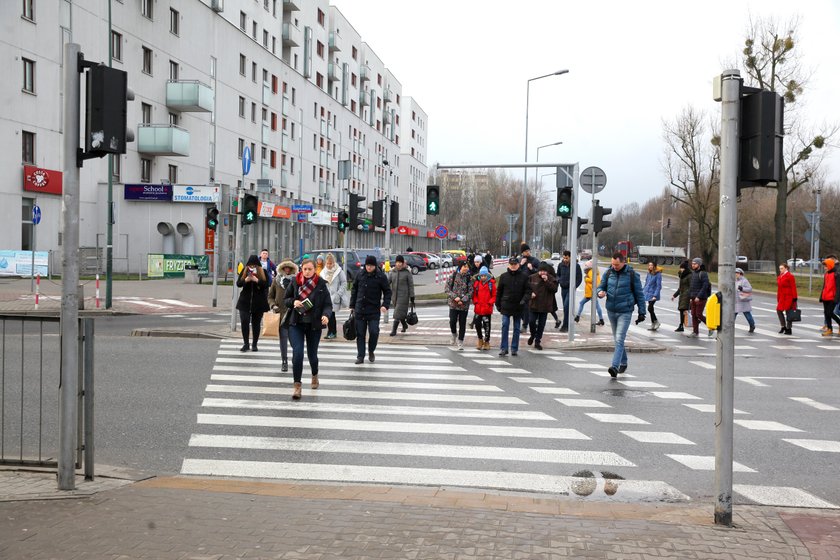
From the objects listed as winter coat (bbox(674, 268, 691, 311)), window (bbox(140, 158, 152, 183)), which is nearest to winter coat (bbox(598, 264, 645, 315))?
winter coat (bbox(674, 268, 691, 311))

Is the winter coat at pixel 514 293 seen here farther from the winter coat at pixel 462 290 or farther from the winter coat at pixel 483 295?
the winter coat at pixel 462 290

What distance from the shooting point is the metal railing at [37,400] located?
586cm

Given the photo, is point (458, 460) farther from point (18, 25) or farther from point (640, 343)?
point (18, 25)

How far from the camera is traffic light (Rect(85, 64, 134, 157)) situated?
18.0 feet

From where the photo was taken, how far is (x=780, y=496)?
621 centimetres

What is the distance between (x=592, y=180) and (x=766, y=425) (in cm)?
1051

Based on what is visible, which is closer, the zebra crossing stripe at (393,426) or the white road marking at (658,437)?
the white road marking at (658,437)

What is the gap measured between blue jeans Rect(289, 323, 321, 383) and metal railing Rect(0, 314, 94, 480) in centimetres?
273

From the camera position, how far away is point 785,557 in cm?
440

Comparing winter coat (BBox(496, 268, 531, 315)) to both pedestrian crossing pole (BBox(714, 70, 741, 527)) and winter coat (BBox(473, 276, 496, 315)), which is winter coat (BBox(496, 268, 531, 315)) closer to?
winter coat (BBox(473, 276, 496, 315))

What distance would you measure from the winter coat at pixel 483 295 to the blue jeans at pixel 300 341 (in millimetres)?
5745

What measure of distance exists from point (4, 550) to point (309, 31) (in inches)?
2595

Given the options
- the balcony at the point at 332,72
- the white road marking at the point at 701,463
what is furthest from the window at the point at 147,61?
the white road marking at the point at 701,463

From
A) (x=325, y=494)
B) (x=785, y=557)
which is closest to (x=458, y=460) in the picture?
(x=325, y=494)
